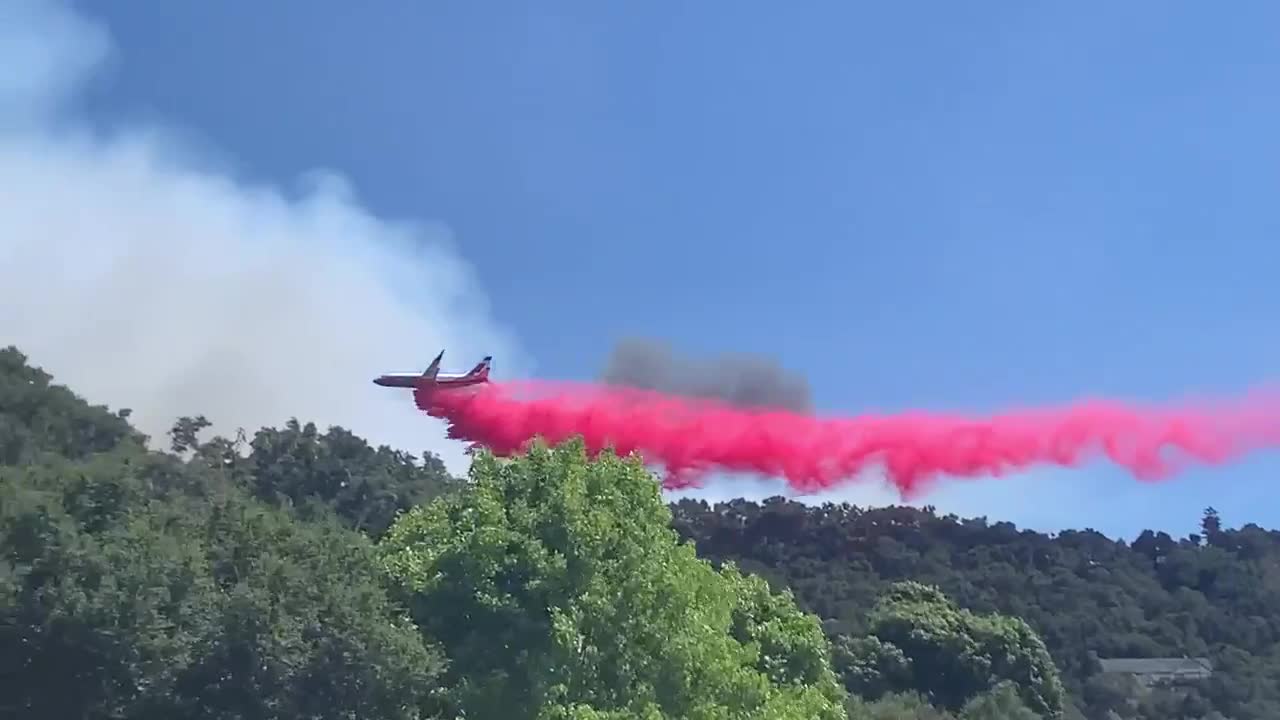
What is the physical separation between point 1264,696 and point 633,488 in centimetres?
8019

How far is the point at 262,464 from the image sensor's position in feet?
330

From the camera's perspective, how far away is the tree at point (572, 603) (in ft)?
96.4

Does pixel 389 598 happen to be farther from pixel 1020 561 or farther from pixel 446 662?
pixel 1020 561

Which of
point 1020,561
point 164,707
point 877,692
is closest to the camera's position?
point 164,707

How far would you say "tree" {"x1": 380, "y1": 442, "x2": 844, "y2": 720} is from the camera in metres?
29.4

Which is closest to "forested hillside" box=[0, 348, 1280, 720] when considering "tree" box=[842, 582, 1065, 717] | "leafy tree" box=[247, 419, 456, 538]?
"tree" box=[842, 582, 1065, 717]

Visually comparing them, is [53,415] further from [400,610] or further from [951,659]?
[400,610]

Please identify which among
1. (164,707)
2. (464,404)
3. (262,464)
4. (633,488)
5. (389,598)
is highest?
(262,464)

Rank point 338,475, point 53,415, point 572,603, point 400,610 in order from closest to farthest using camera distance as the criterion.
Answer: point 572,603 → point 400,610 → point 53,415 → point 338,475

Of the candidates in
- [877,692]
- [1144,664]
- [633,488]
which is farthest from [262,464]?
[633,488]

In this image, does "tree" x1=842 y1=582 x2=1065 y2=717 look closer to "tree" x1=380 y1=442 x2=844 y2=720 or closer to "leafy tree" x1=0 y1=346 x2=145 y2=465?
"leafy tree" x1=0 y1=346 x2=145 y2=465

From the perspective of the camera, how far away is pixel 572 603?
2941 cm

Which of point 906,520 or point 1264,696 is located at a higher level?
point 906,520

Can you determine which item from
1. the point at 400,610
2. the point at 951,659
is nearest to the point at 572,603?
the point at 400,610
